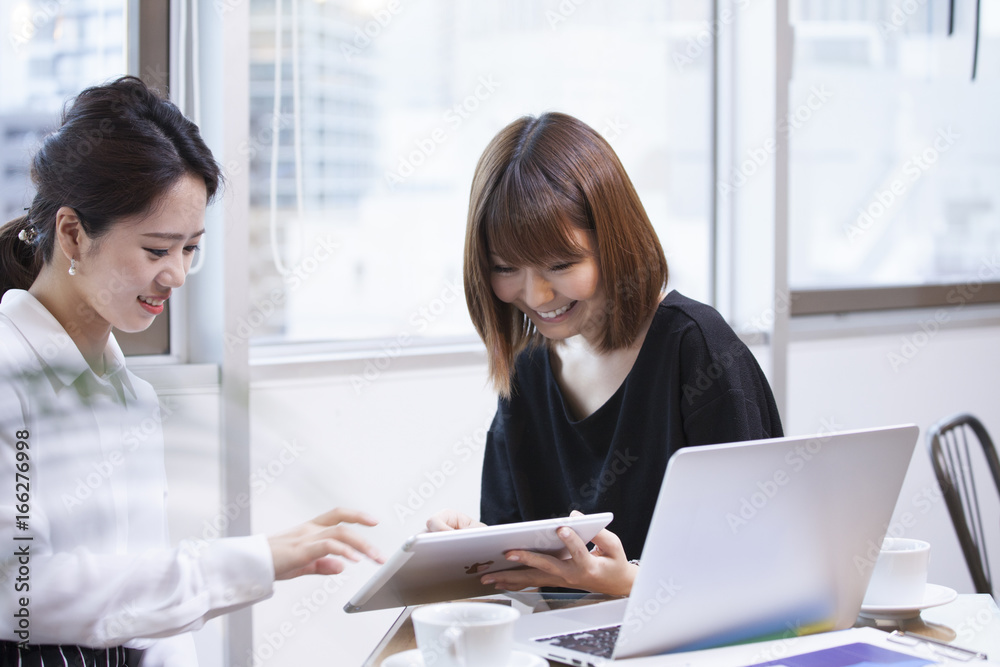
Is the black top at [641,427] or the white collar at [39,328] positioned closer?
the white collar at [39,328]

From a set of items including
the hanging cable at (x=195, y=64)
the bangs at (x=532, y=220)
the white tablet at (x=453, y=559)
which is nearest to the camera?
the white tablet at (x=453, y=559)

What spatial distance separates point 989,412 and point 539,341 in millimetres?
2542

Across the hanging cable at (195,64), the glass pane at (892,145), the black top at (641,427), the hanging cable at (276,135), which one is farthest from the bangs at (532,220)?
the glass pane at (892,145)

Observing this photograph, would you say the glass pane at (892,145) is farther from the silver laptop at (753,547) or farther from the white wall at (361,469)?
the silver laptop at (753,547)

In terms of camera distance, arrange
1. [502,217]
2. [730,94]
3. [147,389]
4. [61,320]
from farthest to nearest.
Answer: [730,94] → [502,217] → [61,320] → [147,389]

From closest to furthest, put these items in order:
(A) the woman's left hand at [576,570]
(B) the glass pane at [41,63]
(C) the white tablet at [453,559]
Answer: (C) the white tablet at [453,559] < (A) the woman's left hand at [576,570] < (B) the glass pane at [41,63]

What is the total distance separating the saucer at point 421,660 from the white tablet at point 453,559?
8cm

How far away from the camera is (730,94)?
9.37ft

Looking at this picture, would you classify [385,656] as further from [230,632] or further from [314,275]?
[314,275]

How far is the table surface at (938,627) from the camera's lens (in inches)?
35.7

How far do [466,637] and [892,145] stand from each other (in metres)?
2.98

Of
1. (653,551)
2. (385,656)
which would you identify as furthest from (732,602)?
(385,656)

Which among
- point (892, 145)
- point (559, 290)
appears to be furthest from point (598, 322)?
point (892, 145)

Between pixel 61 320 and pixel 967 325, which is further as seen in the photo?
Result: pixel 967 325
